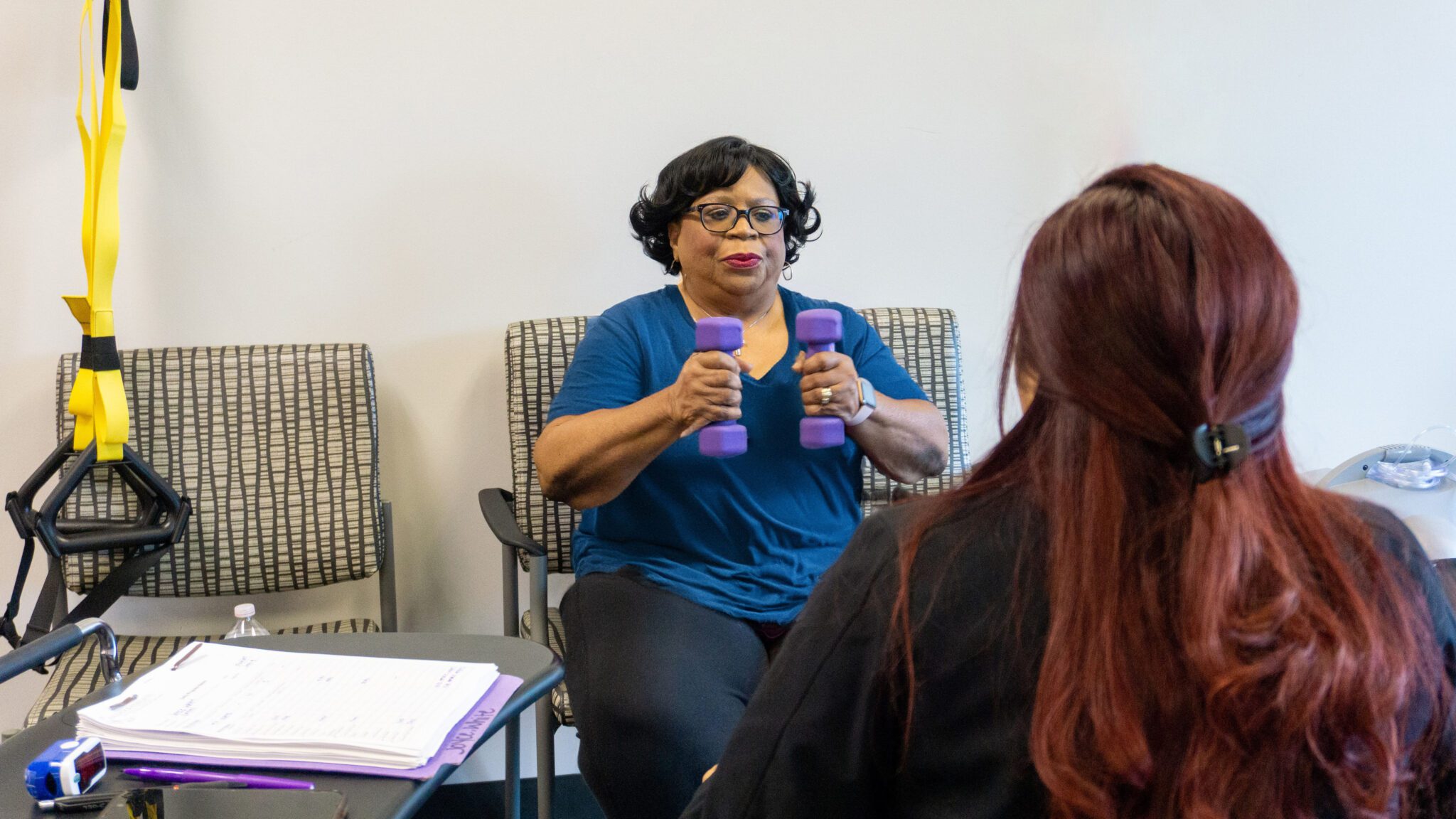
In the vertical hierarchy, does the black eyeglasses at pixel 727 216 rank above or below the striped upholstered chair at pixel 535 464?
above

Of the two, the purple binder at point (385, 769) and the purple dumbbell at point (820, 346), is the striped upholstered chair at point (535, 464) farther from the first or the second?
the purple binder at point (385, 769)

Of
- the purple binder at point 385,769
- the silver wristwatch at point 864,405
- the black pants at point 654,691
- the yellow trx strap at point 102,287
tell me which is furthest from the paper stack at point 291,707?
the yellow trx strap at point 102,287

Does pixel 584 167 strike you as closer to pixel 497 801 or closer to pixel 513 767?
pixel 513 767

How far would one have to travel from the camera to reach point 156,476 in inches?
70.3

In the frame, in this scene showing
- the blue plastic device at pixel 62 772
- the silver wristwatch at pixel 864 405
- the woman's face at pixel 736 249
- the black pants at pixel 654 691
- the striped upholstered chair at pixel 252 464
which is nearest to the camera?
the blue plastic device at pixel 62 772

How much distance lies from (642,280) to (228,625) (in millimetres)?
1058

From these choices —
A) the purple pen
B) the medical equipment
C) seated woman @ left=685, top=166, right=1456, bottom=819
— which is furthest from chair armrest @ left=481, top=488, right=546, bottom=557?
the medical equipment

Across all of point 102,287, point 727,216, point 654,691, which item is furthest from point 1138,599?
point 102,287

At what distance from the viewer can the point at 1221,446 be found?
1.98 feet

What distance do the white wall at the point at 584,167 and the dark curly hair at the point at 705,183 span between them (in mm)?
250

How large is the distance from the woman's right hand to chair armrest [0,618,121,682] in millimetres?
756

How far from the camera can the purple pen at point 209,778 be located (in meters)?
0.82

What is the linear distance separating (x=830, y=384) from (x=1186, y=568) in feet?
3.10

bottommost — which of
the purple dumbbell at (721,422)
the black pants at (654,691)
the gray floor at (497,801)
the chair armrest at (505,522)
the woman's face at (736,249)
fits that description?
the gray floor at (497,801)
